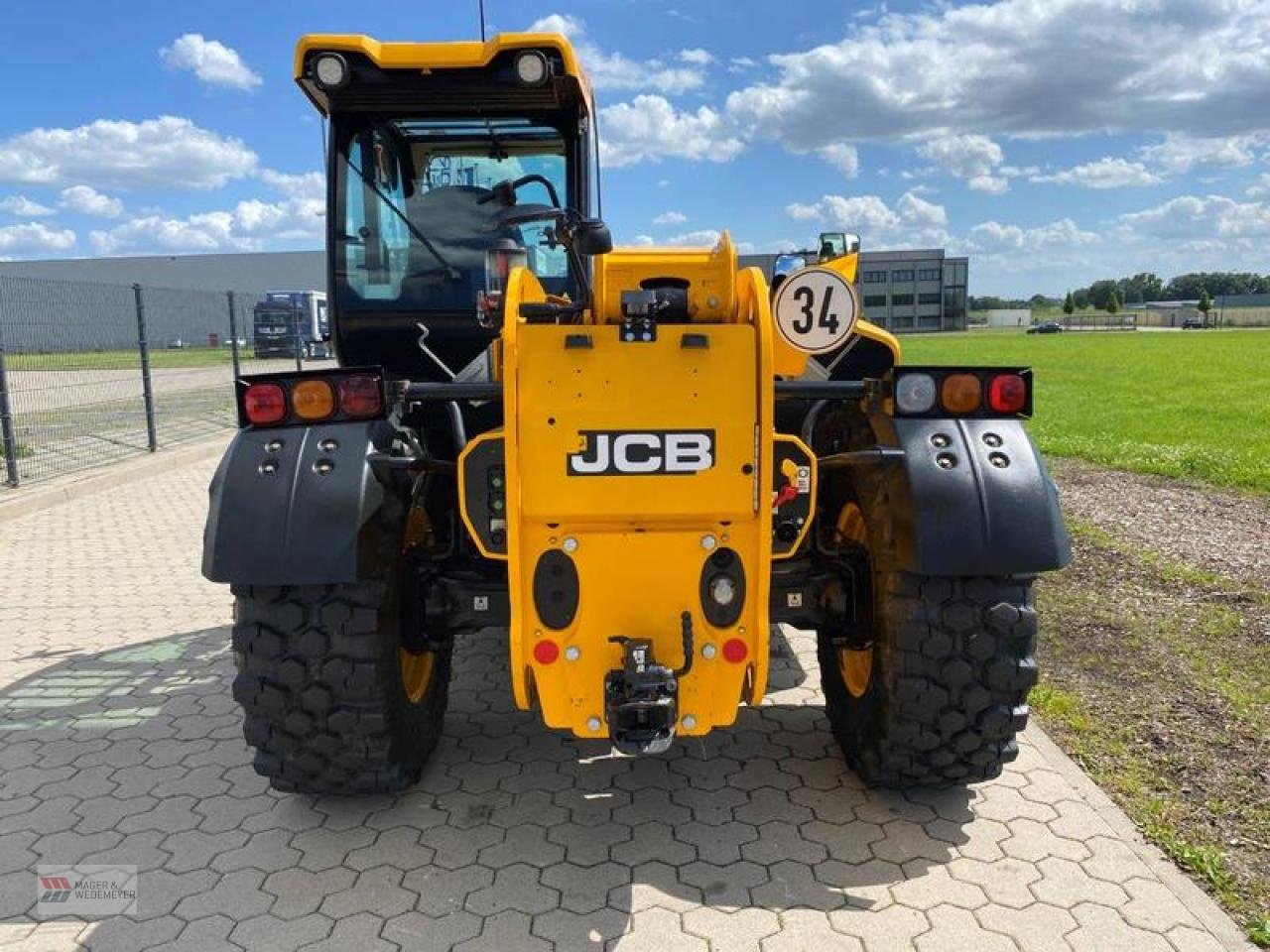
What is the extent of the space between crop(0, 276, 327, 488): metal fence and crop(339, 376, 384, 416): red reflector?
4.67 m

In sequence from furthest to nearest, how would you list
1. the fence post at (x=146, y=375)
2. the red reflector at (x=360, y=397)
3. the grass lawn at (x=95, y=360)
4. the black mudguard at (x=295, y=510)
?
the fence post at (x=146, y=375) → the grass lawn at (x=95, y=360) → the red reflector at (x=360, y=397) → the black mudguard at (x=295, y=510)

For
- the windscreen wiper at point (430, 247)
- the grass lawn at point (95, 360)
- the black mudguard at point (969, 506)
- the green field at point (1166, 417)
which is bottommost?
the green field at point (1166, 417)

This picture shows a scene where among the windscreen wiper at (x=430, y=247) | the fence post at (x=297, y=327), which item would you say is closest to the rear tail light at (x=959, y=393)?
the windscreen wiper at (x=430, y=247)

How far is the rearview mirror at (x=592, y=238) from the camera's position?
274cm

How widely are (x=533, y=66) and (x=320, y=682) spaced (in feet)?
8.61

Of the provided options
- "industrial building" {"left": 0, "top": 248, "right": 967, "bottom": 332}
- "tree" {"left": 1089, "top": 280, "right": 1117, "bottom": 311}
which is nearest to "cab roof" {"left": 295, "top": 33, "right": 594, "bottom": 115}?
"industrial building" {"left": 0, "top": 248, "right": 967, "bottom": 332}

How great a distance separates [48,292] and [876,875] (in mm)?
10645

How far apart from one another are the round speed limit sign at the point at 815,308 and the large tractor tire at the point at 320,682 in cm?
152

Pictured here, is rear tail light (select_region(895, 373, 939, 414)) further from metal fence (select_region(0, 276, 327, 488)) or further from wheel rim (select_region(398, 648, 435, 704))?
metal fence (select_region(0, 276, 327, 488))

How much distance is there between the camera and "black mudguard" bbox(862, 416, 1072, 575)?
2895 millimetres

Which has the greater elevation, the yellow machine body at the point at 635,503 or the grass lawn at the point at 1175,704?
the yellow machine body at the point at 635,503

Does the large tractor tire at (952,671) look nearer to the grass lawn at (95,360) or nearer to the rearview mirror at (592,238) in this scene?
the rearview mirror at (592,238)

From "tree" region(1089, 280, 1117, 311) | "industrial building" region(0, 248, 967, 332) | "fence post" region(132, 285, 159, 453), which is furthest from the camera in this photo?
"tree" region(1089, 280, 1117, 311)

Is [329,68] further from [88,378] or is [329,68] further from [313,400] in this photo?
[88,378]
